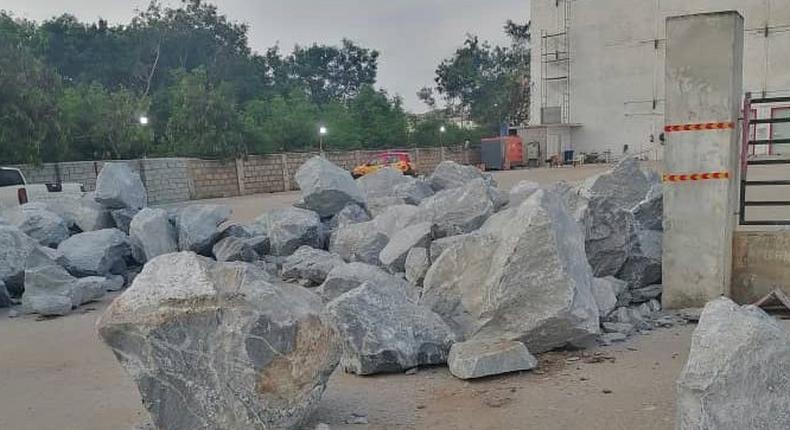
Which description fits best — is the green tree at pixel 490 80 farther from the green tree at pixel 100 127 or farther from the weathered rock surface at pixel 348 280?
the weathered rock surface at pixel 348 280

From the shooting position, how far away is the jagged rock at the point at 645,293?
5406mm

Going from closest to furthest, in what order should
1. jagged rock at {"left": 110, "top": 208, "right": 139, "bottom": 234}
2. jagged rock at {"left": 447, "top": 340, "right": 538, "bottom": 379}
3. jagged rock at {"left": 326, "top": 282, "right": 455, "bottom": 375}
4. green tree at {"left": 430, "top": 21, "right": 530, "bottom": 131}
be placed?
jagged rock at {"left": 447, "top": 340, "right": 538, "bottom": 379}, jagged rock at {"left": 326, "top": 282, "right": 455, "bottom": 375}, jagged rock at {"left": 110, "top": 208, "right": 139, "bottom": 234}, green tree at {"left": 430, "top": 21, "right": 530, "bottom": 131}

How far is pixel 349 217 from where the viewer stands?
27.2ft

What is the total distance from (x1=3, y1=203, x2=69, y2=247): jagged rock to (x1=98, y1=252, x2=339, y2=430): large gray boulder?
20.3ft

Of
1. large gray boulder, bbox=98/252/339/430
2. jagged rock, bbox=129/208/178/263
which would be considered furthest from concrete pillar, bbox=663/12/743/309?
jagged rock, bbox=129/208/178/263

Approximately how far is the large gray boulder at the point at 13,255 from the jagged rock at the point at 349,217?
136 inches

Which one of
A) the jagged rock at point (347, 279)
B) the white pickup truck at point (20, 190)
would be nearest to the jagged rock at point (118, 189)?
the white pickup truck at point (20, 190)

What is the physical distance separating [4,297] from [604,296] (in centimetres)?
599

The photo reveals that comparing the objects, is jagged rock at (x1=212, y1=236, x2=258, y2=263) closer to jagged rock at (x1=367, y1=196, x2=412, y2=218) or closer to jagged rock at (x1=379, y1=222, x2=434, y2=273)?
jagged rock at (x1=367, y1=196, x2=412, y2=218)

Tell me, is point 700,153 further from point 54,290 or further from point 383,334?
point 54,290

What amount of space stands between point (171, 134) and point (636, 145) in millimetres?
21713

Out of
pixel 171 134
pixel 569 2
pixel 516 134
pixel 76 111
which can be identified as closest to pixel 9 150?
pixel 76 111

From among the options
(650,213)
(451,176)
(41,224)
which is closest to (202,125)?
(41,224)

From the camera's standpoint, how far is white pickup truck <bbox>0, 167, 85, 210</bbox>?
12.1 metres
